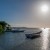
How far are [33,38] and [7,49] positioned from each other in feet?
3.68

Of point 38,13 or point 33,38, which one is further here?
point 33,38

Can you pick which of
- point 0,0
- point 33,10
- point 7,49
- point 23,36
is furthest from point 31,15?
point 23,36

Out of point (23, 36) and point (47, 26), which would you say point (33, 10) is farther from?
point (23, 36)

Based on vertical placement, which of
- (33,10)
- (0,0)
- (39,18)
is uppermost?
(0,0)

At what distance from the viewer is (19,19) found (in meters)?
1.98

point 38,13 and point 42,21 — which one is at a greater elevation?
point 38,13

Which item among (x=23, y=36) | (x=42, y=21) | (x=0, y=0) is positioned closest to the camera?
(x=42, y=21)

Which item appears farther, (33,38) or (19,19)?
(33,38)

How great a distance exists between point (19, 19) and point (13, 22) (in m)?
0.11

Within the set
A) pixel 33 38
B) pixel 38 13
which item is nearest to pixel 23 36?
pixel 33 38

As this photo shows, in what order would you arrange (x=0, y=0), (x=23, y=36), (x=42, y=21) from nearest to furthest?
(x=42, y=21), (x=0, y=0), (x=23, y=36)

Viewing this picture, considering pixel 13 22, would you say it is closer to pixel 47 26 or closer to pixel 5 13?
pixel 5 13

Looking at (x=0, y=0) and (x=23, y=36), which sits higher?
(x=0, y=0)

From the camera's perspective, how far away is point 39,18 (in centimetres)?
198
